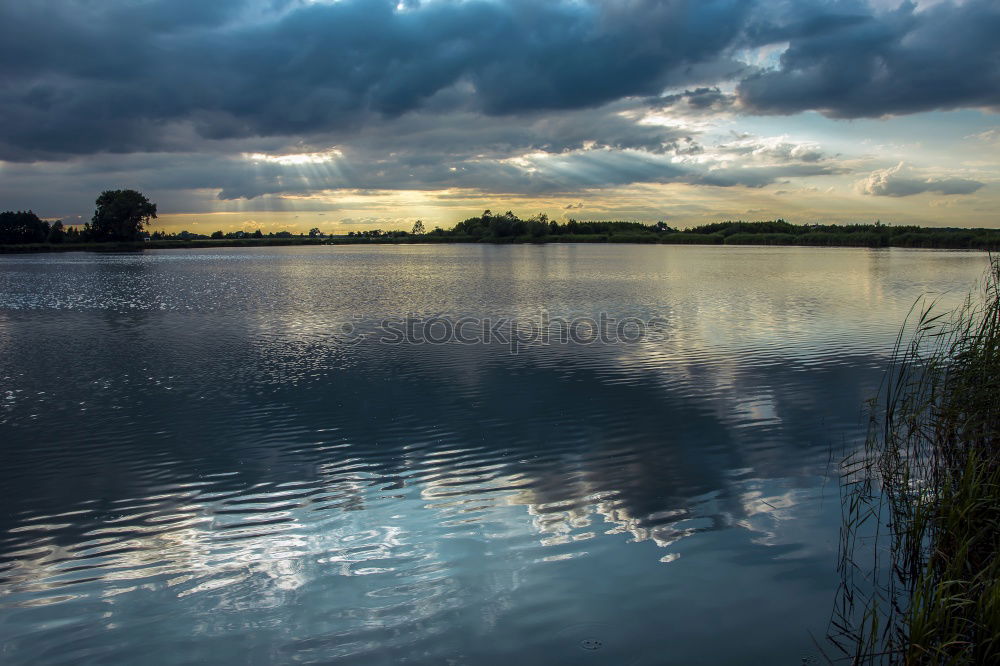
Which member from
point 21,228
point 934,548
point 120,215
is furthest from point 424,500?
point 21,228

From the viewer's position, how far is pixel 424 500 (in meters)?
7.10

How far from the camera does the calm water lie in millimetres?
4871

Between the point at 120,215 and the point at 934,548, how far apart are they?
133801 mm

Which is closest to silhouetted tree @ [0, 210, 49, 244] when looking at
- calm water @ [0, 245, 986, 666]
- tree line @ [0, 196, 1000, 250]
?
tree line @ [0, 196, 1000, 250]

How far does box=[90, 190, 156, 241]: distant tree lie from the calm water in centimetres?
Answer: 11508

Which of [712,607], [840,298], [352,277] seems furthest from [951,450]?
[352,277]

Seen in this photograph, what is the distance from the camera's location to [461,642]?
4754 millimetres

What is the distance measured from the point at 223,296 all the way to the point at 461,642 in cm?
2809

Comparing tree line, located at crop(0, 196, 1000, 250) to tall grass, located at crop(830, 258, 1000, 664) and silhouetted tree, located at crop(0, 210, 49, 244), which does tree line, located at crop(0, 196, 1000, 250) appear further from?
tall grass, located at crop(830, 258, 1000, 664)

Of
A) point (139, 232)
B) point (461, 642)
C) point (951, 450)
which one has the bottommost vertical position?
point (461, 642)

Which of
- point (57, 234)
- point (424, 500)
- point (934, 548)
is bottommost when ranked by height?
point (424, 500)

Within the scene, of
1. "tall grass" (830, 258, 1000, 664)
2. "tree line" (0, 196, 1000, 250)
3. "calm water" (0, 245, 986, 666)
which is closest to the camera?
"tall grass" (830, 258, 1000, 664)

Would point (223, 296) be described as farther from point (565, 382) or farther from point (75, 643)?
point (75, 643)

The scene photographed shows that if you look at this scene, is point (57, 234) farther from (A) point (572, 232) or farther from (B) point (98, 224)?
(A) point (572, 232)
